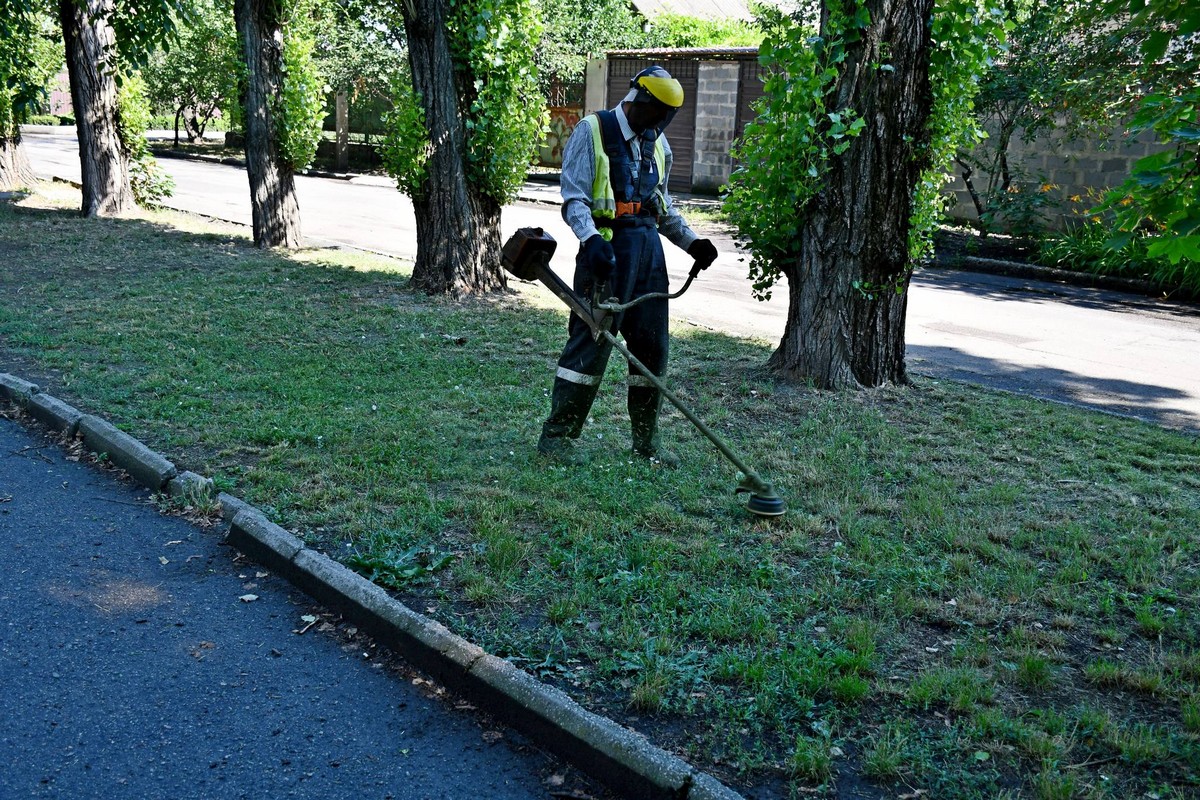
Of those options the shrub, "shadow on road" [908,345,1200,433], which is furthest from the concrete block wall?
"shadow on road" [908,345,1200,433]

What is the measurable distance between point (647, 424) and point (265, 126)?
31.4 ft

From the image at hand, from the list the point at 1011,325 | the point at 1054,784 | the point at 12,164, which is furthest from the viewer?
Result: the point at 12,164

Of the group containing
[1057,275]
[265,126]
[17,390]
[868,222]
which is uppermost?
[265,126]

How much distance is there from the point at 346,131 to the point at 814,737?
31.8m

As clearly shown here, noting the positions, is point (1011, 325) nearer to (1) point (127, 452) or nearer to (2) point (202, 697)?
(1) point (127, 452)

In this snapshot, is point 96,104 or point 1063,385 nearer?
point 1063,385

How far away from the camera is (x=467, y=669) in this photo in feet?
11.8

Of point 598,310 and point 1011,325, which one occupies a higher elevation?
point 598,310

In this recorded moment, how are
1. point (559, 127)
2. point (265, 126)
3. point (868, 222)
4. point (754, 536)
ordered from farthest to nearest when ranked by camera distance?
Answer: 1. point (559, 127)
2. point (265, 126)
3. point (868, 222)
4. point (754, 536)

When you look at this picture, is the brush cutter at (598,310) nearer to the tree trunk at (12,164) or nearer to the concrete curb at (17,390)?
the concrete curb at (17,390)

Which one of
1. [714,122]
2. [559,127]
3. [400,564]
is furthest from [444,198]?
[559,127]

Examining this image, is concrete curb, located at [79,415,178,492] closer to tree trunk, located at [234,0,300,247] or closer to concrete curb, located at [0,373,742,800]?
concrete curb, located at [0,373,742,800]

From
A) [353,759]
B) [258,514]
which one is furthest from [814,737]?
[258,514]

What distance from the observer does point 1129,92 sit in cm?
1462
